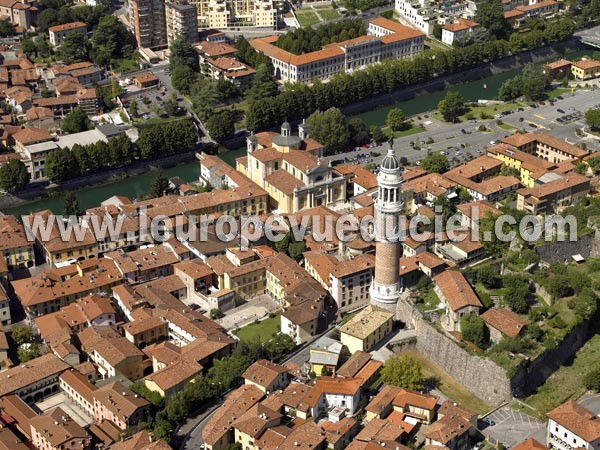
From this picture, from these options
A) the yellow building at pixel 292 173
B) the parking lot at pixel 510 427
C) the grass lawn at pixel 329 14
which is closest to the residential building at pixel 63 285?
the yellow building at pixel 292 173

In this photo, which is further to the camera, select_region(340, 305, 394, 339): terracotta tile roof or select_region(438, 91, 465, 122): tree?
select_region(438, 91, 465, 122): tree

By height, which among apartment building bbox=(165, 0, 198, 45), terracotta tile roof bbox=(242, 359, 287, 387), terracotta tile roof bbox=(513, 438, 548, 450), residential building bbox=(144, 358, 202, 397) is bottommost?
residential building bbox=(144, 358, 202, 397)

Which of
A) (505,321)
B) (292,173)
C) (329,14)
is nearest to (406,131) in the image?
(292,173)

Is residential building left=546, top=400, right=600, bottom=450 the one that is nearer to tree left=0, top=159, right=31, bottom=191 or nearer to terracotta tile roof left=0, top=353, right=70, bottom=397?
terracotta tile roof left=0, top=353, right=70, bottom=397

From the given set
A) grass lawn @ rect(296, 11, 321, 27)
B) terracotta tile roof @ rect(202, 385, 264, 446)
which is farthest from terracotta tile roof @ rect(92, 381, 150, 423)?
grass lawn @ rect(296, 11, 321, 27)

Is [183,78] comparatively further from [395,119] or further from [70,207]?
[70,207]
